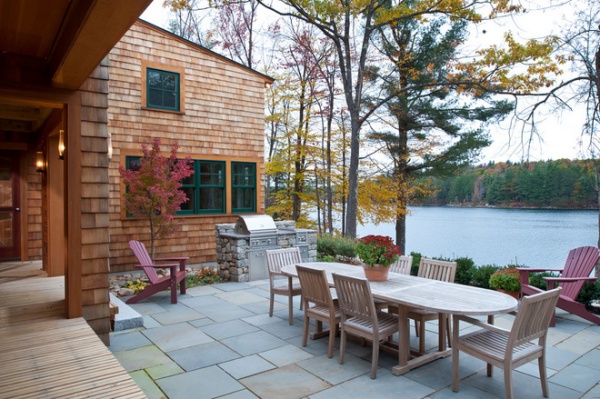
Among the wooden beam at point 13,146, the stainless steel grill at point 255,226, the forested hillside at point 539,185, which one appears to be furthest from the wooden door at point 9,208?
the forested hillside at point 539,185

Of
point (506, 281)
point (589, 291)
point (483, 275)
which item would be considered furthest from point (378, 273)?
point (589, 291)

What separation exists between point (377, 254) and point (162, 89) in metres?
6.18

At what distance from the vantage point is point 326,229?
1555 cm

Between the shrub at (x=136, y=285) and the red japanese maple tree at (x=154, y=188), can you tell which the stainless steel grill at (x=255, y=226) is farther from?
the shrub at (x=136, y=285)

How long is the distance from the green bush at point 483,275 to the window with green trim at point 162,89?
20.9 ft

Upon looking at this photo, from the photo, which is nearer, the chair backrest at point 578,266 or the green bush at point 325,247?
the chair backrest at point 578,266

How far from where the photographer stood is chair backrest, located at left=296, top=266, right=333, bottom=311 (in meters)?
3.72

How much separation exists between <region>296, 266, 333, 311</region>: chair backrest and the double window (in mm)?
5063

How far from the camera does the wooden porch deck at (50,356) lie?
232 cm

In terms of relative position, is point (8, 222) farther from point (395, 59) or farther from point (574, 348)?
point (395, 59)

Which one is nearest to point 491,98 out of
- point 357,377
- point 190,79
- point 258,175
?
point 258,175

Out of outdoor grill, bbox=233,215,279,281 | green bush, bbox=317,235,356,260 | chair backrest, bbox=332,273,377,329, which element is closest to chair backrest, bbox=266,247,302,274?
chair backrest, bbox=332,273,377,329

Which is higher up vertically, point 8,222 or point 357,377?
point 8,222

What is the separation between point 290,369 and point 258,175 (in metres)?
6.37
